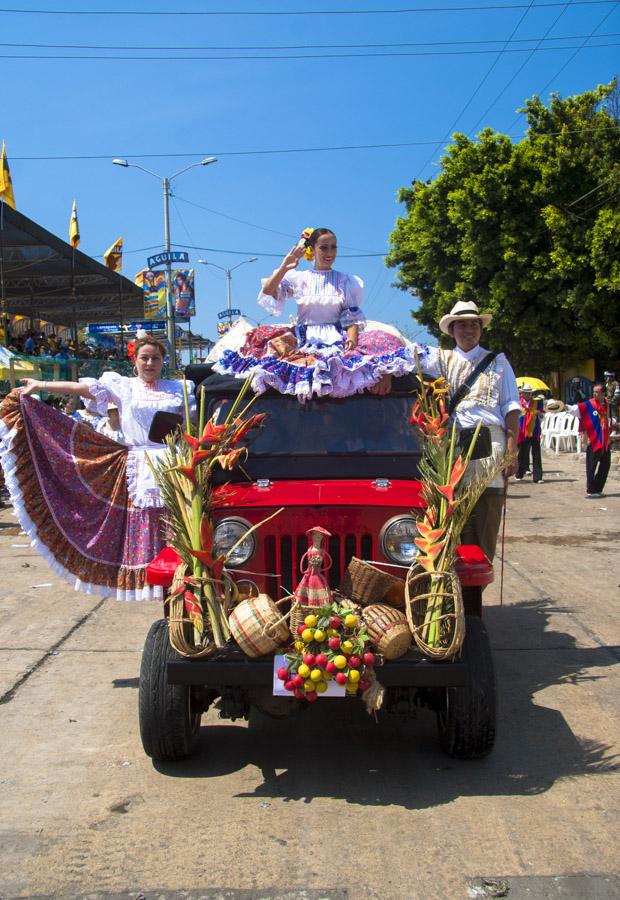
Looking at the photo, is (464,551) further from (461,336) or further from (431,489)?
(461,336)

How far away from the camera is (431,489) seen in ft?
14.3

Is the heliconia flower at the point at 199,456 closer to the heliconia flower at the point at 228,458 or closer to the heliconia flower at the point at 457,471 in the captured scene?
the heliconia flower at the point at 228,458

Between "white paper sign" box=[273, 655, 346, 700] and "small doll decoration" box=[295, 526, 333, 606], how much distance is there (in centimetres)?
27

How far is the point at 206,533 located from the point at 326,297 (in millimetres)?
2314

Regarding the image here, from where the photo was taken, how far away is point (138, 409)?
227 inches

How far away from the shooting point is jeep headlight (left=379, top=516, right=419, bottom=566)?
4.39 m

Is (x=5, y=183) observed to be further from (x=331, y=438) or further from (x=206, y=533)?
(x=206, y=533)

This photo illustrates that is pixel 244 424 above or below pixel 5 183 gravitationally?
below

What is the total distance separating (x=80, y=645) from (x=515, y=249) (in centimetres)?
2351

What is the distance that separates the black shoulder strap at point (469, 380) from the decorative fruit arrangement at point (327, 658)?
8.10 ft

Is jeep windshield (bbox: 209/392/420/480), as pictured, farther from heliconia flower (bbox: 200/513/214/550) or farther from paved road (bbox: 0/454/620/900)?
paved road (bbox: 0/454/620/900)

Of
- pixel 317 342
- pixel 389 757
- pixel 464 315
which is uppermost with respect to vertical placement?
pixel 464 315

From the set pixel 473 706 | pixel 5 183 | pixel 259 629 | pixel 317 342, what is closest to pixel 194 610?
pixel 259 629

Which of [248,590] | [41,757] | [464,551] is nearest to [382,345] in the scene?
[464,551]
